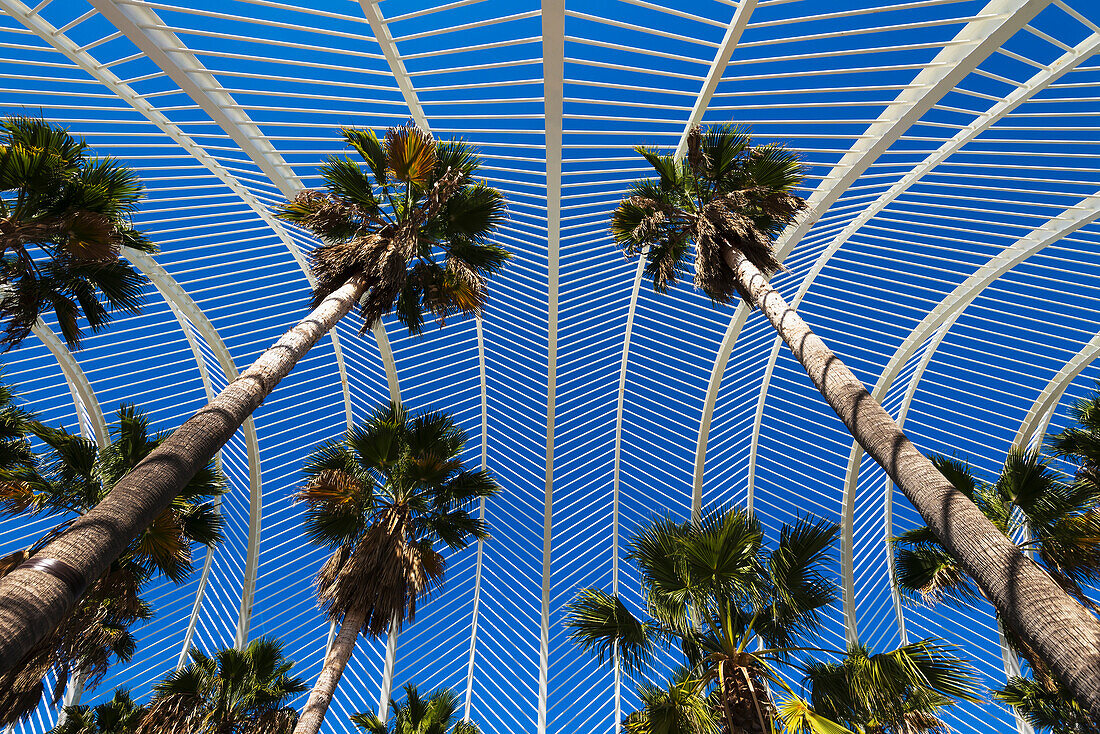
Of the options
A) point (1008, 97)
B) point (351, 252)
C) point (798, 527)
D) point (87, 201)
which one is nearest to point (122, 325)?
point (87, 201)

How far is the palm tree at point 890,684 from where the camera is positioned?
6469mm

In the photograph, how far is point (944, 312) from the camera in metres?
15.8

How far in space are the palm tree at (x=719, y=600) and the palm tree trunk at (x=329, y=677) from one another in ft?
10.9

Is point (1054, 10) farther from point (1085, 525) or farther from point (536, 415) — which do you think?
point (536, 415)

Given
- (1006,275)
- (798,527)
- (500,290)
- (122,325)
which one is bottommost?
(798,527)

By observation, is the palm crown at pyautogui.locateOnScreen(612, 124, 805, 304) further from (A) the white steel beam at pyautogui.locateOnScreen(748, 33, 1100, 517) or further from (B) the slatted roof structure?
(A) the white steel beam at pyautogui.locateOnScreen(748, 33, 1100, 517)

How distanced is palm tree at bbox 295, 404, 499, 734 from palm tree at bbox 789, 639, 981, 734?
6.00 m

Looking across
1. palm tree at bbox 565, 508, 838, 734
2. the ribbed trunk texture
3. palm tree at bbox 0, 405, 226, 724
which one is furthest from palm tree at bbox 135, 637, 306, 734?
the ribbed trunk texture

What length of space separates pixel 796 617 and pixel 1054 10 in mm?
10648

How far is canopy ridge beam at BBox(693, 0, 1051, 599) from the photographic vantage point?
8812 millimetres

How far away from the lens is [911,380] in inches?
707

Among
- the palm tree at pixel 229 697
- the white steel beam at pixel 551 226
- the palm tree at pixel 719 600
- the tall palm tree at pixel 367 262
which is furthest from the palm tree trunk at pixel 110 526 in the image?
the palm tree at pixel 229 697

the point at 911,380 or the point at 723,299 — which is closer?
the point at 723,299

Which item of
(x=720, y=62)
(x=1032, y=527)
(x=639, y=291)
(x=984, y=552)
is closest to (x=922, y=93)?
(x=720, y=62)
